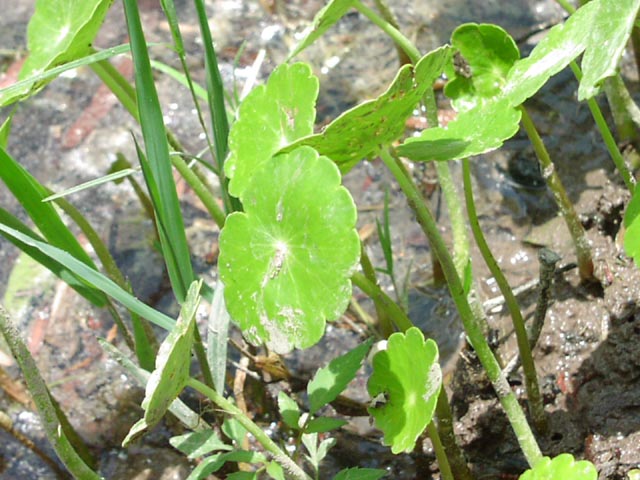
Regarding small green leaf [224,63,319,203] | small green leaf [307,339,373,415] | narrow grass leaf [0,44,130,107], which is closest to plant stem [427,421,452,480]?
small green leaf [307,339,373,415]

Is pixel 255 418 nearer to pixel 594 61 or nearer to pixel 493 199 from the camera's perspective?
pixel 493 199

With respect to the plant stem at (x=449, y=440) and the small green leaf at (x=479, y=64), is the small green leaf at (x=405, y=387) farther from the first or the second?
the small green leaf at (x=479, y=64)

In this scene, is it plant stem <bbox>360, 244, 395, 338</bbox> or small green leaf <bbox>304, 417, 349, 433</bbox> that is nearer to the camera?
small green leaf <bbox>304, 417, 349, 433</bbox>

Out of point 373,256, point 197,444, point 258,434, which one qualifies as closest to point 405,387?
point 258,434

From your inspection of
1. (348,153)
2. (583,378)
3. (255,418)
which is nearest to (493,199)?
(583,378)

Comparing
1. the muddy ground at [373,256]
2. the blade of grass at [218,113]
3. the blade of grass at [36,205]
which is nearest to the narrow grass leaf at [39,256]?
the blade of grass at [36,205]

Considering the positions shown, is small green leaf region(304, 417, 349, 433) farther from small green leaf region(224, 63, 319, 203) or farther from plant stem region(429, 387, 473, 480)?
small green leaf region(224, 63, 319, 203)
